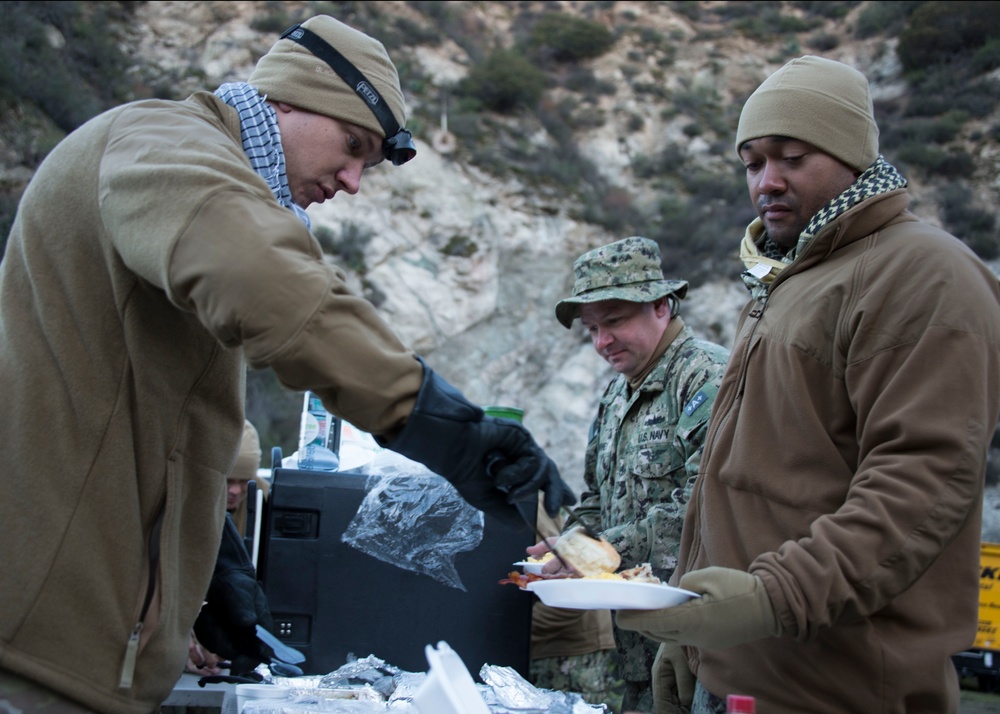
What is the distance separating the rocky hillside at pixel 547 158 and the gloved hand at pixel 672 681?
35.1ft

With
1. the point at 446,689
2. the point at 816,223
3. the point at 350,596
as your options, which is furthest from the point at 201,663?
the point at 816,223

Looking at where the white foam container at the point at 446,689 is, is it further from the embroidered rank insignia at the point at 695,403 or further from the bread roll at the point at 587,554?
the embroidered rank insignia at the point at 695,403

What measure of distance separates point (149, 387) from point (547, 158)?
17.1m

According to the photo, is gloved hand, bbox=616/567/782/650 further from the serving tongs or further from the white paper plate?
the serving tongs

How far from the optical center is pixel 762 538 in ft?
6.54

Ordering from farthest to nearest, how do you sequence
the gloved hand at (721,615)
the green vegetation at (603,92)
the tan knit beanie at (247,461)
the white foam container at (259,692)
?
the green vegetation at (603,92) → the tan knit beanie at (247,461) → the white foam container at (259,692) → the gloved hand at (721,615)

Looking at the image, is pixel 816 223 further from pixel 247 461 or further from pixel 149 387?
pixel 247 461

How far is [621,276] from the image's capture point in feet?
11.8

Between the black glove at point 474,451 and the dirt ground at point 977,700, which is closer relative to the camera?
the black glove at point 474,451

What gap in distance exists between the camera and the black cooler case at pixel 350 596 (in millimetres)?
2916

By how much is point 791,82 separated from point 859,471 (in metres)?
1.06

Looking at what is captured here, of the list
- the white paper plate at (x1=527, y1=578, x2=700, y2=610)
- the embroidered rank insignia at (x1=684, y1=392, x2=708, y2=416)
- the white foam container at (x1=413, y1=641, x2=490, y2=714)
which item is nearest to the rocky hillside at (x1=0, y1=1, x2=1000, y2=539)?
the embroidered rank insignia at (x1=684, y1=392, x2=708, y2=416)

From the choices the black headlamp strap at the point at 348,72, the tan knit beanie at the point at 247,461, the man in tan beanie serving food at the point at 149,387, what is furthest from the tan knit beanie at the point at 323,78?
the tan knit beanie at the point at 247,461

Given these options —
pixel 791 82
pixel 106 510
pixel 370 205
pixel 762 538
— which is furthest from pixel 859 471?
pixel 370 205
